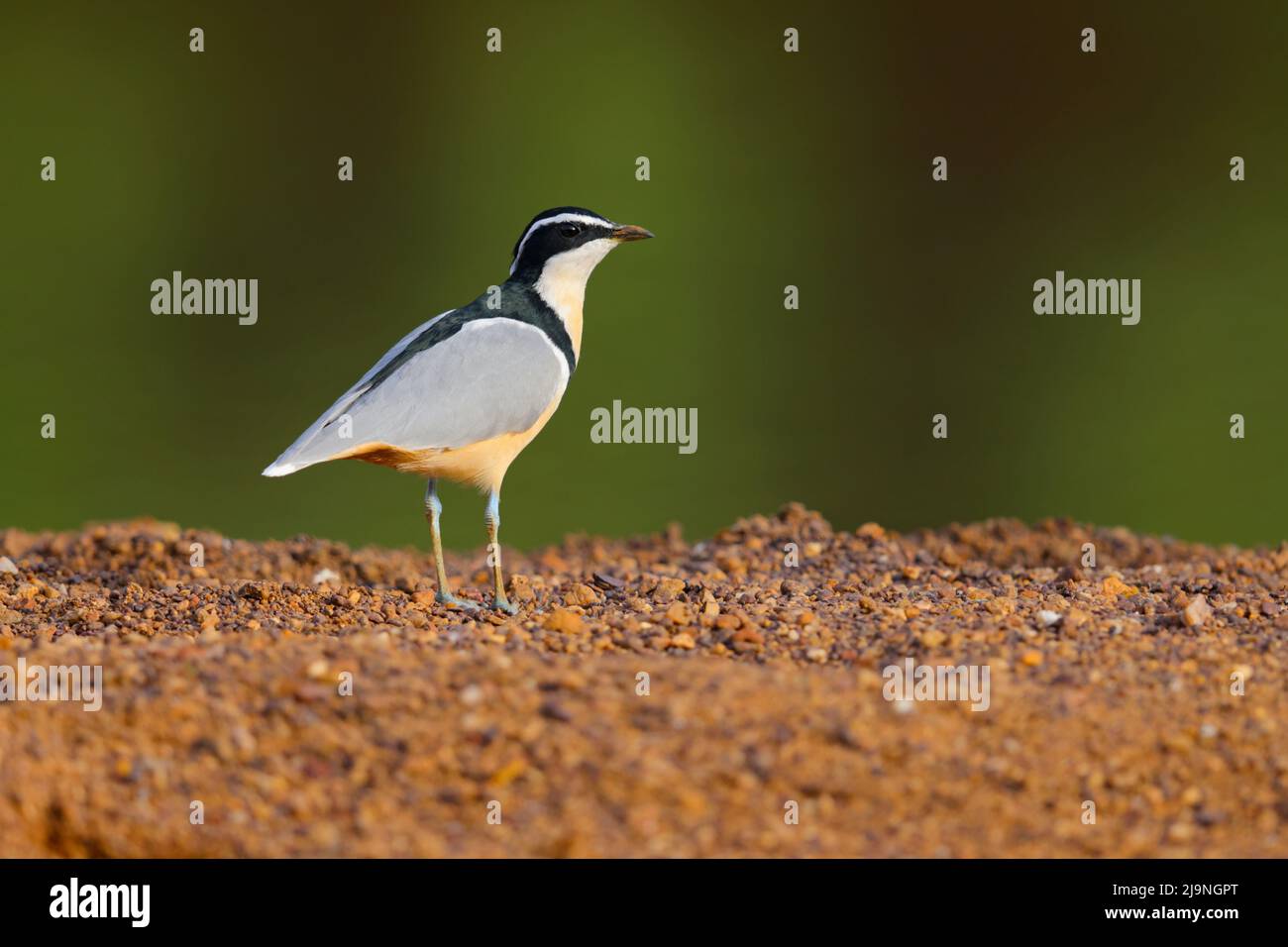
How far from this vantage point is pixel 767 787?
309cm

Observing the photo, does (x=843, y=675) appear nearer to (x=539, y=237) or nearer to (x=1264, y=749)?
(x=1264, y=749)

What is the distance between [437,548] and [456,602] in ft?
0.97

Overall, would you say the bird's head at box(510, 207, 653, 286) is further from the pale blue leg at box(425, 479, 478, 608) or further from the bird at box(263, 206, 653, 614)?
the pale blue leg at box(425, 479, 478, 608)

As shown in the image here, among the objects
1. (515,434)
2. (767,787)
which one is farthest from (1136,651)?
(515,434)

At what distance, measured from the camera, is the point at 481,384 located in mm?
5109

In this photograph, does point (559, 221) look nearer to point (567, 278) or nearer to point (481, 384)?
point (567, 278)

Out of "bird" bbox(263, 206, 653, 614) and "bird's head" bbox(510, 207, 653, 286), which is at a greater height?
"bird's head" bbox(510, 207, 653, 286)

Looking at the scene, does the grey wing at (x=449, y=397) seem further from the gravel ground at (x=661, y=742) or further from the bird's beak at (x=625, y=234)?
the gravel ground at (x=661, y=742)

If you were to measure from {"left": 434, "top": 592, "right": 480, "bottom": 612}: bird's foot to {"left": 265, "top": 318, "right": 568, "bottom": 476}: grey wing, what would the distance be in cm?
52

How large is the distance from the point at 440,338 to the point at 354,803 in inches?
98.2

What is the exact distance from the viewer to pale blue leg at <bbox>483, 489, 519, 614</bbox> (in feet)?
16.4

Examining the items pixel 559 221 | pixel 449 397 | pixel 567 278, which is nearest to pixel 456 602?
pixel 449 397

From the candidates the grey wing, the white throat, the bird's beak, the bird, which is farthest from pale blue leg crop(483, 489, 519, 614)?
the bird's beak

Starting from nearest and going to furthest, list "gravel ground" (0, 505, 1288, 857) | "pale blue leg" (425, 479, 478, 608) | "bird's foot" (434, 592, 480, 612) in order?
1. "gravel ground" (0, 505, 1288, 857)
2. "bird's foot" (434, 592, 480, 612)
3. "pale blue leg" (425, 479, 478, 608)
